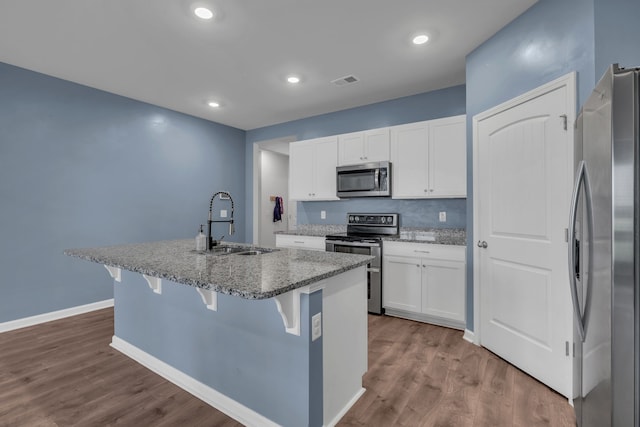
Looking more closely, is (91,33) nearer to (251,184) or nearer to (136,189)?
(136,189)

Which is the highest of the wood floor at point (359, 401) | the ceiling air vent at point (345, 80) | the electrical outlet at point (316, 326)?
the ceiling air vent at point (345, 80)

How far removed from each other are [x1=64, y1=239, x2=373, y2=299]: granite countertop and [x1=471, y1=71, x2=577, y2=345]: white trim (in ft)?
4.53

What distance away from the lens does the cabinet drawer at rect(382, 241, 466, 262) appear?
9.83ft

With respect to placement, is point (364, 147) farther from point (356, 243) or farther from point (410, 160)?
point (356, 243)

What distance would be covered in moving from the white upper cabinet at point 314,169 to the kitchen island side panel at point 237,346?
8.44ft

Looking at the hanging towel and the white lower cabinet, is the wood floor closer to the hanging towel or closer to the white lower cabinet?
the white lower cabinet

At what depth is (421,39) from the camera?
2.61 m

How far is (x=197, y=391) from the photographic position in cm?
197

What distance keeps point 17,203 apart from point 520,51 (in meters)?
4.83

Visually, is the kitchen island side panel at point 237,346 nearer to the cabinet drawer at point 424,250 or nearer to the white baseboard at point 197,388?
the white baseboard at point 197,388

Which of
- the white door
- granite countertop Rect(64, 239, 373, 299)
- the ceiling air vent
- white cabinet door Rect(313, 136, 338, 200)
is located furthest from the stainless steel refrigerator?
white cabinet door Rect(313, 136, 338, 200)

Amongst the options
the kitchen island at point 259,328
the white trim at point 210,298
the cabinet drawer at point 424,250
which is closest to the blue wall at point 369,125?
the cabinet drawer at point 424,250

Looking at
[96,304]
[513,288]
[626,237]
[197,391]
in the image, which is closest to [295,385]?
[197,391]

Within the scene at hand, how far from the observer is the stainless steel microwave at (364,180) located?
3678 millimetres
